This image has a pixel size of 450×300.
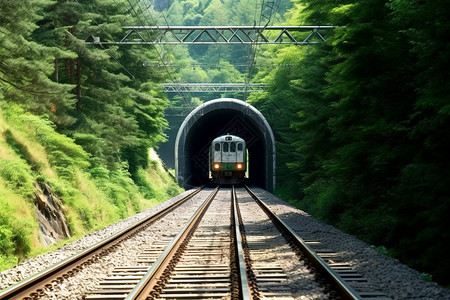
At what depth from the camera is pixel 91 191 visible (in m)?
17.6

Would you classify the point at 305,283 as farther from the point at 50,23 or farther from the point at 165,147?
the point at 165,147

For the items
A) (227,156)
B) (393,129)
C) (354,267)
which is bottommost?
(354,267)

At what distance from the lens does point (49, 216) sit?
13188mm

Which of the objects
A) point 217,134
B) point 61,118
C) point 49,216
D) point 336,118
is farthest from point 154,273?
point 217,134

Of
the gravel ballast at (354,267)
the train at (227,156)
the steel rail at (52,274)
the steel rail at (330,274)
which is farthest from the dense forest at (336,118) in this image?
the train at (227,156)

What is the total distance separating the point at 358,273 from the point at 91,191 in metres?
11.3

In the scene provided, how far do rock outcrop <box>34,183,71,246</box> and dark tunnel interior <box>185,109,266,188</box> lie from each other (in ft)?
87.8

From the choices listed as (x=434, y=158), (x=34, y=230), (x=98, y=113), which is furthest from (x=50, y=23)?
(x=434, y=158)

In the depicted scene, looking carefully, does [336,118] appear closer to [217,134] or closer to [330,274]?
[330,274]

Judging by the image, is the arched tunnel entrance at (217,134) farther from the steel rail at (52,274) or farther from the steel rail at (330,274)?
the steel rail at (330,274)

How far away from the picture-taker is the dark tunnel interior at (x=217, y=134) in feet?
140

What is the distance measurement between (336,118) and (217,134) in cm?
3717

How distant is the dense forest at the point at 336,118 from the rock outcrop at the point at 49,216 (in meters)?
0.47

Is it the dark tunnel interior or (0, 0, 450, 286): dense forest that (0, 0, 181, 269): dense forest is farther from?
the dark tunnel interior
